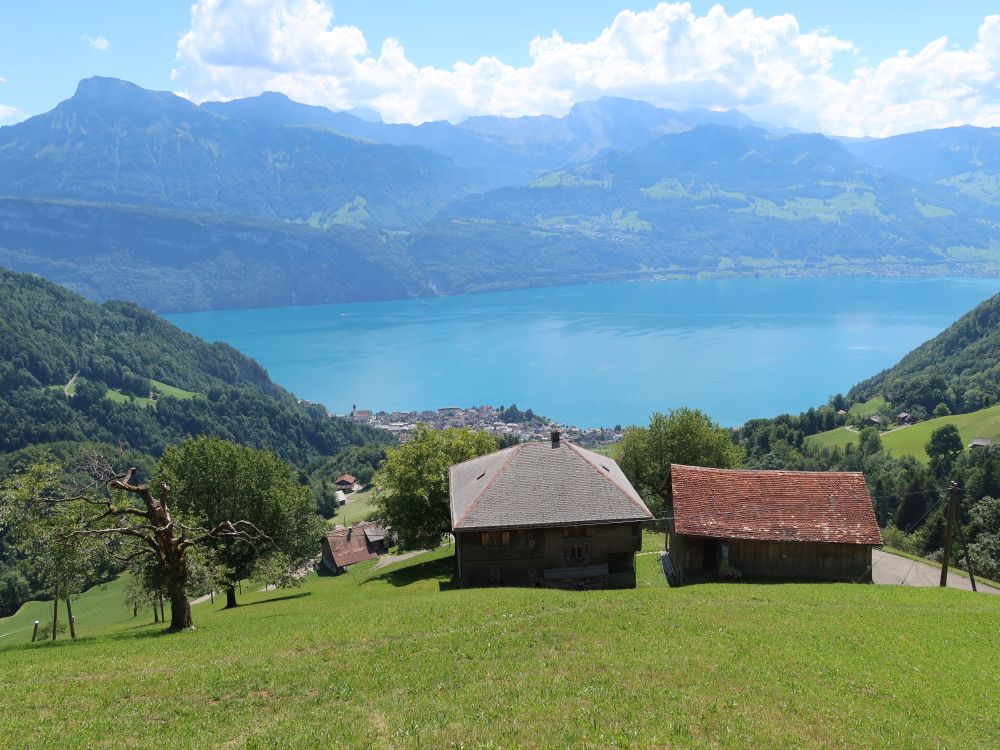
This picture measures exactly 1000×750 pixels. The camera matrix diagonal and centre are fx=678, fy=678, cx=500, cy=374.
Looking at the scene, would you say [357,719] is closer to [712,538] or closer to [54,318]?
[712,538]

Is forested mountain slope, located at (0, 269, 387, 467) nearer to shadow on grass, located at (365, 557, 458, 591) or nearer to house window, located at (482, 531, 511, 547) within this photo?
shadow on grass, located at (365, 557, 458, 591)

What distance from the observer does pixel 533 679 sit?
16.0 meters

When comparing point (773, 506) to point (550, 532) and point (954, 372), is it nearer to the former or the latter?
point (550, 532)

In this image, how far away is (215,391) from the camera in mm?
196750

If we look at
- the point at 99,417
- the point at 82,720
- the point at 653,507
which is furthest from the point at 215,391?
the point at 82,720

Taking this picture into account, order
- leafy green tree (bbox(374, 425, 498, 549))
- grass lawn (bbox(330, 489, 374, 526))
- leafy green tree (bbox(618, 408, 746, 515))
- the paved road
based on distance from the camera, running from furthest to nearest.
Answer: grass lawn (bbox(330, 489, 374, 526)) → leafy green tree (bbox(618, 408, 746, 515)) → leafy green tree (bbox(374, 425, 498, 549)) → the paved road

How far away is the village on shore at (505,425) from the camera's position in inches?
6284

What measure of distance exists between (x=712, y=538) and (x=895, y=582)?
10.1m

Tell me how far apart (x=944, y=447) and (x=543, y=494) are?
87.6m

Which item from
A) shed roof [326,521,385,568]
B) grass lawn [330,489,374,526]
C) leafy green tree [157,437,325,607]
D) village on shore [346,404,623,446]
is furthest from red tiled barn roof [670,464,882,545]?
village on shore [346,404,623,446]

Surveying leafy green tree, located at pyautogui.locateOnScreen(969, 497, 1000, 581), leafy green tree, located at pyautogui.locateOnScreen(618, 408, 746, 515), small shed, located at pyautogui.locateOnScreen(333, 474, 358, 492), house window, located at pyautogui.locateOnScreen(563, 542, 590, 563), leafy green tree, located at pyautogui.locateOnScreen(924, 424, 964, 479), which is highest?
leafy green tree, located at pyautogui.locateOnScreen(618, 408, 746, 515)

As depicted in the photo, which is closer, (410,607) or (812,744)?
(812,744)

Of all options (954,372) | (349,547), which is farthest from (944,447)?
(349,547)

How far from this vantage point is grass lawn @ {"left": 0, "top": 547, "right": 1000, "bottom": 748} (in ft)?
44.4
